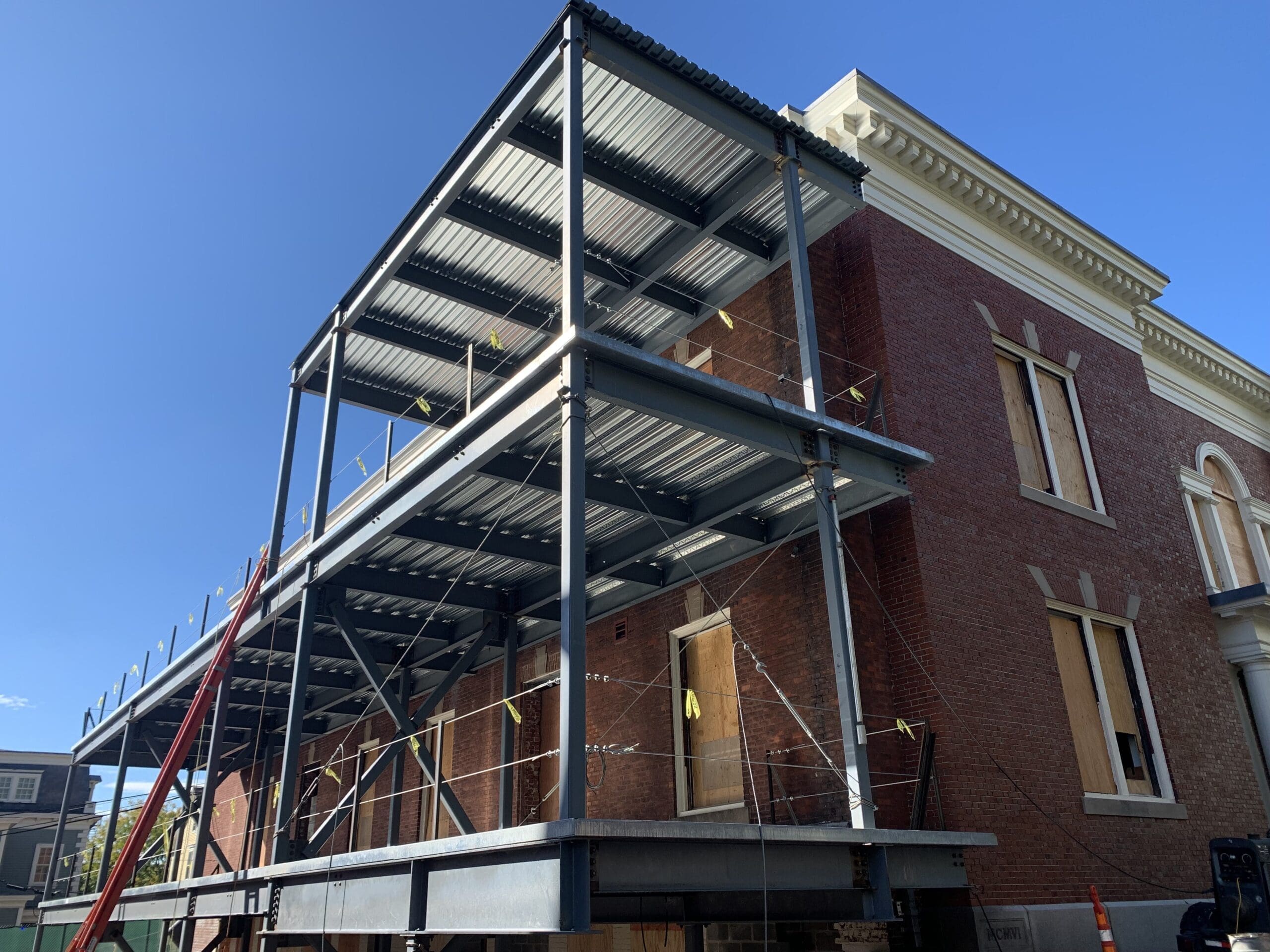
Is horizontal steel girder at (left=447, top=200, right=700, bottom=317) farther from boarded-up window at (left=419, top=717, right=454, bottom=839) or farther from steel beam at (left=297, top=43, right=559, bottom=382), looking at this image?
boarded-up window at (left=419, top=717, right=454, bottom=839)

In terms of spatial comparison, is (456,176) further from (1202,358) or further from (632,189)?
(1202,358)

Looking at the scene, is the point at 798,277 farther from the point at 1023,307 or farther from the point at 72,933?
the point at 72,933

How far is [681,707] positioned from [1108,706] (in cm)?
551

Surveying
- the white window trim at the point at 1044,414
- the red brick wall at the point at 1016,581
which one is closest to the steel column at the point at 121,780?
the red brick wall at the point at 1016,581

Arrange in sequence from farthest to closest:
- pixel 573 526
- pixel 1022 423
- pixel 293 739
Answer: pixel 1022 423, pixel 293 739, pixel 573 526

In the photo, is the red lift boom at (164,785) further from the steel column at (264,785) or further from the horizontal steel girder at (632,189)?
the horizontal steel girder at (632,189)

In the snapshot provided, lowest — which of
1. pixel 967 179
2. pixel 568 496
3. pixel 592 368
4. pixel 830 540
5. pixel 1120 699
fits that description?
pixel 1120 699

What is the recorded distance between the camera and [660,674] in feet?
41.1

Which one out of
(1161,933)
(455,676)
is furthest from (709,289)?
(1161,933)

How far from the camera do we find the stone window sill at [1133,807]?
11.4m

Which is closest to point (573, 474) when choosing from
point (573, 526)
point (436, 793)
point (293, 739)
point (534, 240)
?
point (573, 526)

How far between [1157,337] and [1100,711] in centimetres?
841

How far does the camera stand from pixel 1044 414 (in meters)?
14.2

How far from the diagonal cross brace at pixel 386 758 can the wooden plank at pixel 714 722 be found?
8.95ft
